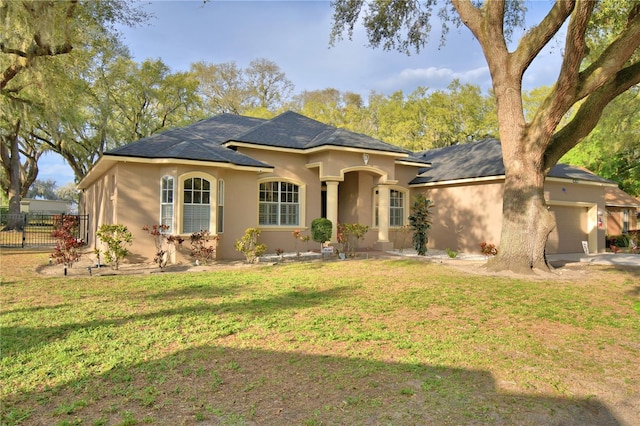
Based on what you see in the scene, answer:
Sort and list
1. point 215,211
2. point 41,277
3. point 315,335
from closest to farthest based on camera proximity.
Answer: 1. point 315,335
2. point 41,277
3. point 215,211

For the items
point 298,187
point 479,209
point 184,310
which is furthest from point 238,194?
point 479,209

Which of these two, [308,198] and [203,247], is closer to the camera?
[203,247]

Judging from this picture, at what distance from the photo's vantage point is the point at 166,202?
499 inches

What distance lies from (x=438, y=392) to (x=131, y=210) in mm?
11263

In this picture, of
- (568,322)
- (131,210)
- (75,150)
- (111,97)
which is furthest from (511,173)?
(75,150)

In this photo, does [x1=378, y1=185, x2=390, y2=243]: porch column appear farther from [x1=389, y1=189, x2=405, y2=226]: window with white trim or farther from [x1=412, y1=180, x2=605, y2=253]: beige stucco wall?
[x1=412, y1=180, x2=605, y2=253]: beige stucco wall

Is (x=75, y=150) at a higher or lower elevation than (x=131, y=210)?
higher

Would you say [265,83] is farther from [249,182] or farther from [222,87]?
[249,182]

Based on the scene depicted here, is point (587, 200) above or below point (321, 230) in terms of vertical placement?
above

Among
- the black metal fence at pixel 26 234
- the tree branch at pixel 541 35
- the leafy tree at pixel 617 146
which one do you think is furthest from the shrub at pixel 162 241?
the leafy tree at pixel 617 146

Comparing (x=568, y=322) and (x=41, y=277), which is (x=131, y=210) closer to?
(x=41, y=277)

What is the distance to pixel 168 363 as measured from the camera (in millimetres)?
4520

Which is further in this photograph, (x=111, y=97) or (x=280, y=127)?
(x=111, y=97)

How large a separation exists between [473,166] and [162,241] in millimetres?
13223
